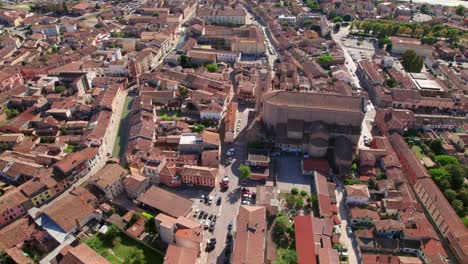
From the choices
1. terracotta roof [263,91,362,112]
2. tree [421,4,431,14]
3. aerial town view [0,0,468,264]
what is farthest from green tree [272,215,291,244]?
tree [421,4,431,14]

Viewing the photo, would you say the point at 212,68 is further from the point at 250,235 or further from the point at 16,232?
the point at 16,232

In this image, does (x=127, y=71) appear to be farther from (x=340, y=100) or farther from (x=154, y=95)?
(x=340, y=100)

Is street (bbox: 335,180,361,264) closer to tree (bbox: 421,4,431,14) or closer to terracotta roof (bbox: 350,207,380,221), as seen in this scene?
terracotta roof (bbox: 350,207,380,221)

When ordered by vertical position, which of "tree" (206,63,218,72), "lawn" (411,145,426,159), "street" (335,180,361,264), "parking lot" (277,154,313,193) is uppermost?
"tree" (206,63,218,72)

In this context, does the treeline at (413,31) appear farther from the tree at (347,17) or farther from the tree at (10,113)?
the tree at (10,113)

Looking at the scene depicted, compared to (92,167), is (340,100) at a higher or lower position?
higher

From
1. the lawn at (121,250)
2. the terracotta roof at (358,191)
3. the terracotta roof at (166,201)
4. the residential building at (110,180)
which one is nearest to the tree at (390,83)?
the terracotta roof at (358,191)

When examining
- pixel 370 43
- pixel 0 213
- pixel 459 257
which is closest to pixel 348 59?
pixel 370 43
